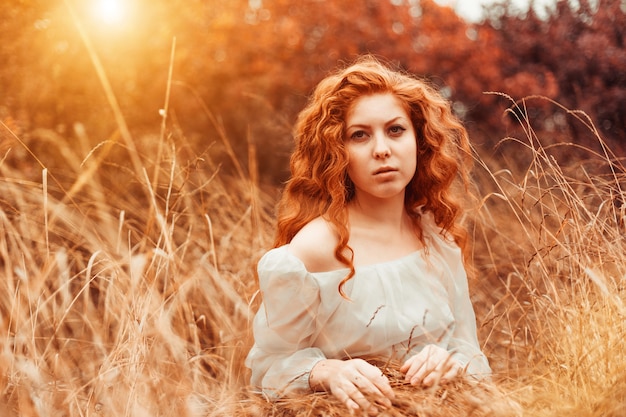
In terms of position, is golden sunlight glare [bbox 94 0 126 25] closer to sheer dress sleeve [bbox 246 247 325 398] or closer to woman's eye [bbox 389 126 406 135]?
woman's eye [bbox 389 126 406 135]

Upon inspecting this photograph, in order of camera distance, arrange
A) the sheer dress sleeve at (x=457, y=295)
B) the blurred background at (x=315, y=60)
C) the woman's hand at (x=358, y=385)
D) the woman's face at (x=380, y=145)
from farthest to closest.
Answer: the blurred background at (x=315, y=60)
the sheer dress sleeve at (x=457, y=295)
the woman's face at (x=380, y=145)
the woman's hand at (x=358, y=385)

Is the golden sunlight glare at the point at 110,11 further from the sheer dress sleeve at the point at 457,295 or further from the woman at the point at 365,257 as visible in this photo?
the sheer dress sleeve at the point at 457,295

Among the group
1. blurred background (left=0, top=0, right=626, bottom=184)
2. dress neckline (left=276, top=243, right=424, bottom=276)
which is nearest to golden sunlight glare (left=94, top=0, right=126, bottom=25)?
blurred background (left=0, top=0, right=626, bottom=184)

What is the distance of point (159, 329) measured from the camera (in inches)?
82.7

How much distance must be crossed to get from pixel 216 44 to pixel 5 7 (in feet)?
9.89

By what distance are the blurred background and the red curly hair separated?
264 cm

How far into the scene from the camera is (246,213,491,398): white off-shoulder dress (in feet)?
6.58

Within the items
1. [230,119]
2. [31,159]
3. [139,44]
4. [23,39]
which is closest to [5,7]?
[23,39]

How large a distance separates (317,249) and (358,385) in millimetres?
413

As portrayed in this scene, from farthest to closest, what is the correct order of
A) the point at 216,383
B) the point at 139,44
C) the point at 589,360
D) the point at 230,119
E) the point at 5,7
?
1. the point at 230,119
2. the point at 139,44
3. the point at 5,7
4. the point at 216,383
5. the point at 589,360

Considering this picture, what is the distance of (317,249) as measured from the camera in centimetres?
206

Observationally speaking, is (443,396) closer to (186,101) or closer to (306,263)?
(306,263)

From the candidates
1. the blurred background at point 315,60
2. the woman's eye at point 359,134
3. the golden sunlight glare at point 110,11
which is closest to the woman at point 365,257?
the woman's eye at point 359,134

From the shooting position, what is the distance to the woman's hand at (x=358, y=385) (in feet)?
6.02
